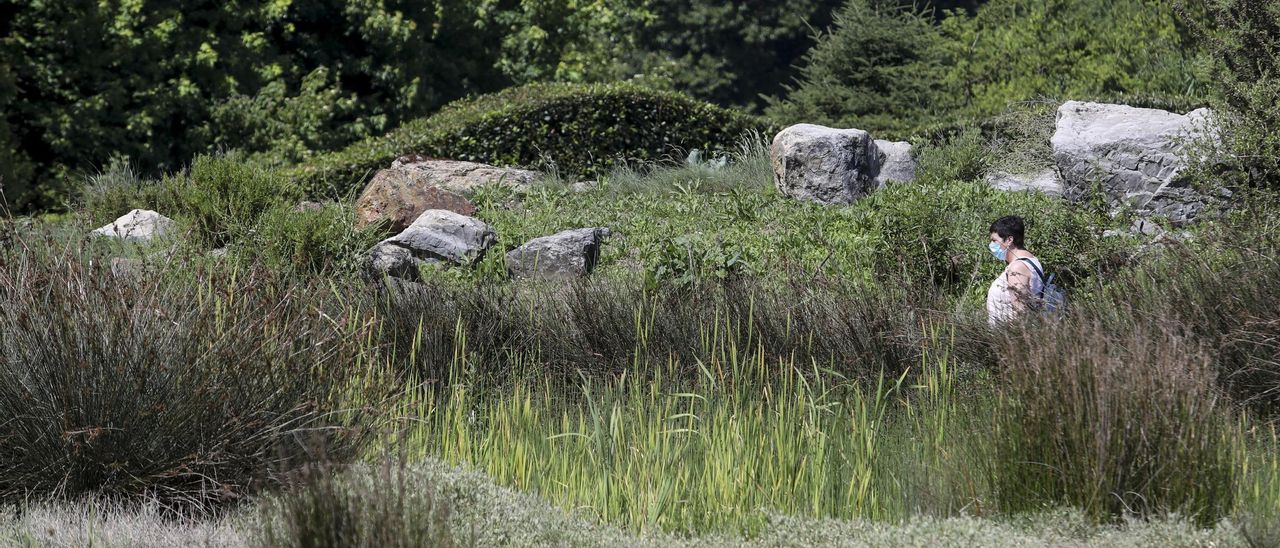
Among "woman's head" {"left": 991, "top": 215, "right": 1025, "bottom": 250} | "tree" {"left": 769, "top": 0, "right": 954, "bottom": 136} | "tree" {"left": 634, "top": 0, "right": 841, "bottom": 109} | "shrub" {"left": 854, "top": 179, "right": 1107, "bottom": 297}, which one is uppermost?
"woman's head" {"left": 991, "top": 215, "right": 1025, "bottom": 250}

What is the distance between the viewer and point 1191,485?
4.20 meters

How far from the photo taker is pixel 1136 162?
1004 cm

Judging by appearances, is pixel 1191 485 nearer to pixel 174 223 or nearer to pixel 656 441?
pixel 656 441

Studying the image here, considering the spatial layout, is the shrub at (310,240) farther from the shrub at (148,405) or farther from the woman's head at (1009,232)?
the woman's head at (1009,232)

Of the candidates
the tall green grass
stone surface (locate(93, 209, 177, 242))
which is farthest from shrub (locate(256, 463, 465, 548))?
stone surface (locate(93, 209, 177, 242))

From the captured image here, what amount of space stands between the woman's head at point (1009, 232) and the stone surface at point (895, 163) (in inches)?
182

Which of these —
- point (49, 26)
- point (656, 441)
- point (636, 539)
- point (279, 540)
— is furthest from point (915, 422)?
point (49, 26)

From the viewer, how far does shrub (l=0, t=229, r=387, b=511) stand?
430 cm

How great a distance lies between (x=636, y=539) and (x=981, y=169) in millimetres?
8527

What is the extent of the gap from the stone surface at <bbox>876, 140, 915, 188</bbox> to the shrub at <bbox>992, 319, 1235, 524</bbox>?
7.64 metres

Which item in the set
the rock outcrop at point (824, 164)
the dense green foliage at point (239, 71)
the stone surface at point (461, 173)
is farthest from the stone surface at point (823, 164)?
the dense green foliage at point (239, 71)

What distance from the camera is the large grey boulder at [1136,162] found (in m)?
9.86

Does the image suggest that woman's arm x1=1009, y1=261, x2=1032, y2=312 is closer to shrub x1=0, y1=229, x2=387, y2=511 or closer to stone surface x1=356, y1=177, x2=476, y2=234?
shrub x1=0, y1=229, x2=387, y2=511

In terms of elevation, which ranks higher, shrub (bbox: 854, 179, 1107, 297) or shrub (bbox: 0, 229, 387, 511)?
shrub (bbox: 0, 229, 387, 511)
